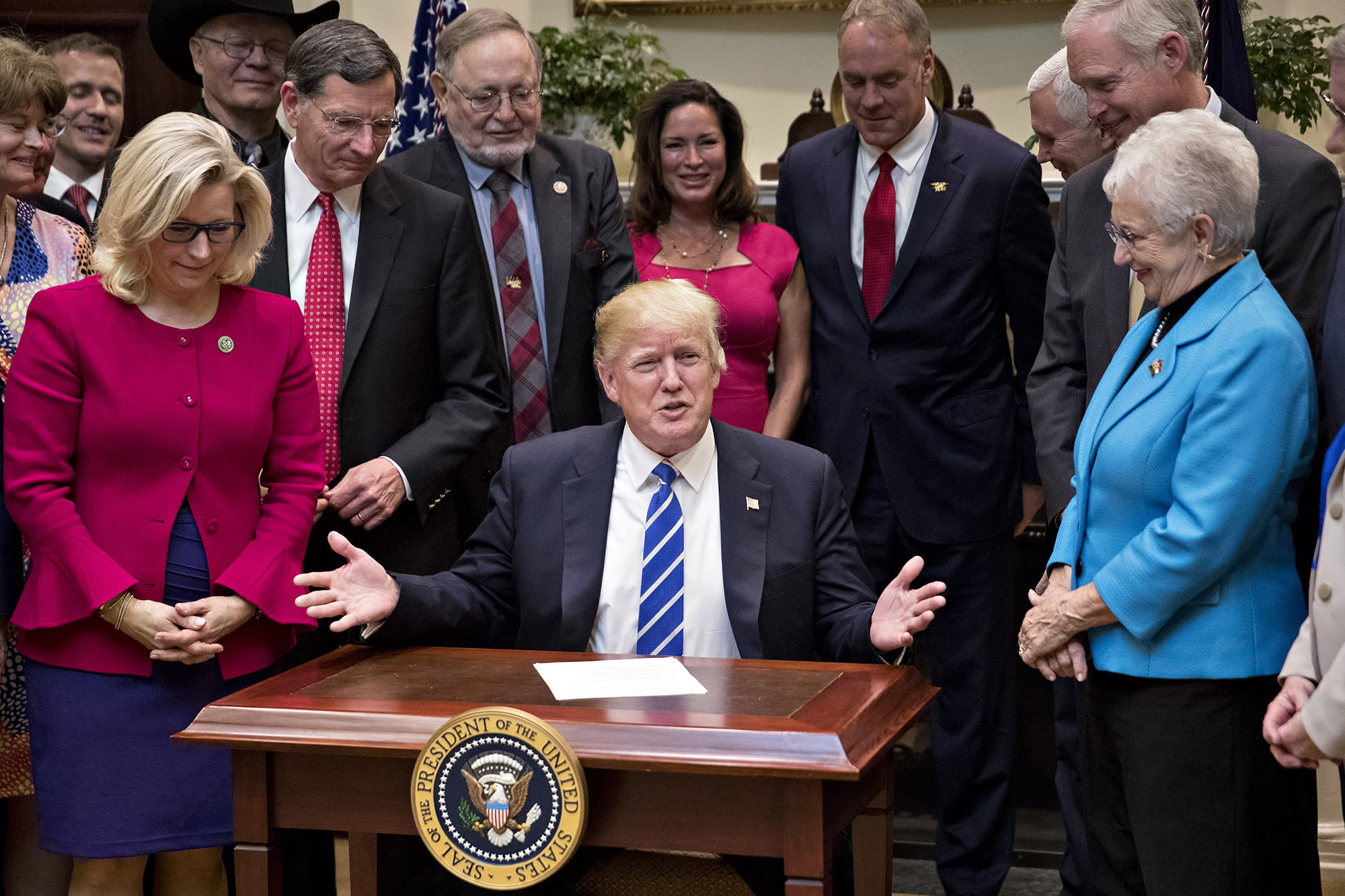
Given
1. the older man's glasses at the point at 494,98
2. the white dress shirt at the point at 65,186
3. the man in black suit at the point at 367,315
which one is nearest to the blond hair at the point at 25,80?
the man in black suit at the point at 367,315

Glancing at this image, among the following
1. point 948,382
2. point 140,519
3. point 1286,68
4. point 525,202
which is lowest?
point 140,519

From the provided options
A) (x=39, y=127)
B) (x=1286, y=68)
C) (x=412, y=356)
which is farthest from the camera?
(x=1286, y=68)

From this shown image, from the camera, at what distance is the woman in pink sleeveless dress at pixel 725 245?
3.56 metres

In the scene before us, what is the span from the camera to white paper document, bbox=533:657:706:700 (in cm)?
211

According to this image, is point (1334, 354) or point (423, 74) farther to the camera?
point (423, 74)

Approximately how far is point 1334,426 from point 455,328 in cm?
178

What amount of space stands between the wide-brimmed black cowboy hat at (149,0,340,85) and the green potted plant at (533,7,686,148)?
59.8 inches

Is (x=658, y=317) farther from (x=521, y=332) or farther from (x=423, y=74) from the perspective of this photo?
(x=423, y=74)

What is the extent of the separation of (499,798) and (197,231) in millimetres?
1210

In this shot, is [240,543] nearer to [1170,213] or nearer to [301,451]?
[301,451]

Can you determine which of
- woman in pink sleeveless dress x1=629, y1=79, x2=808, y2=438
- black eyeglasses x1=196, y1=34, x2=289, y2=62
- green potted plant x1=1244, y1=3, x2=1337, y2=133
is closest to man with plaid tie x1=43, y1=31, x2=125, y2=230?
black eyeglasses x1=196, y1=34, x2=289, y2=62

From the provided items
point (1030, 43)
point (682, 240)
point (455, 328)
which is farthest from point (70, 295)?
point (1030, 43)

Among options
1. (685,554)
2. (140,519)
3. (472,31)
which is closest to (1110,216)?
(685,554)

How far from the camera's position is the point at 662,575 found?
257 cm
